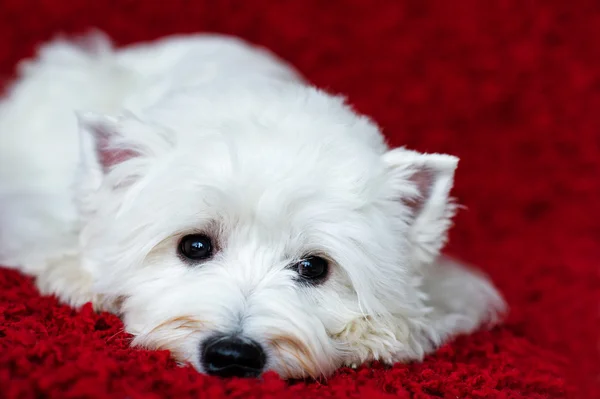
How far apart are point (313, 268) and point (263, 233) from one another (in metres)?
0.18

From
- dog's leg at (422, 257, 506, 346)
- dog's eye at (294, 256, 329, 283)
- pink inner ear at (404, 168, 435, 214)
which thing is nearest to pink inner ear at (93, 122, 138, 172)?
dog's eye at (294, 256, 329, 283)

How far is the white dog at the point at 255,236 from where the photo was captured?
1.97 m

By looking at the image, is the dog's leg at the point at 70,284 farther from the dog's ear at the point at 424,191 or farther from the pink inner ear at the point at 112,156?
the dog's ear at the point at 424,191

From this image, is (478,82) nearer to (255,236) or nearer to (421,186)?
(421,186)

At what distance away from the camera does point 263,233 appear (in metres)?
2.10

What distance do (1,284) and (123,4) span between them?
203 cm

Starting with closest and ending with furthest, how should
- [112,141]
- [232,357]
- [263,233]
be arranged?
[232,357], [263,233], [112,141]

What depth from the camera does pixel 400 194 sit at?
230 cm

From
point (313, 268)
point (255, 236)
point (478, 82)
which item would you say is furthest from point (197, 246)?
point (478, 82)

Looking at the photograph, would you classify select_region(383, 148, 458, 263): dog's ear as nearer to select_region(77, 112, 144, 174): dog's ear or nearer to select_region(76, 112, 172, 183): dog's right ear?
select_region(76, 112, 172, 183): dog's right ear

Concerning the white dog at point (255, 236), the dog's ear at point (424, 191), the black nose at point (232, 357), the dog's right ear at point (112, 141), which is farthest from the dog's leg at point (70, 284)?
the dog's ear at point (424, 191)

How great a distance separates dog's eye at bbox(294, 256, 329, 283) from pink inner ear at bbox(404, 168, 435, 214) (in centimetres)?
36

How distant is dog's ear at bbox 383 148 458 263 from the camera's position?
2271 mm

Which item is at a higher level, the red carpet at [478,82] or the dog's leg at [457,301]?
the red carpet at [478,82]
